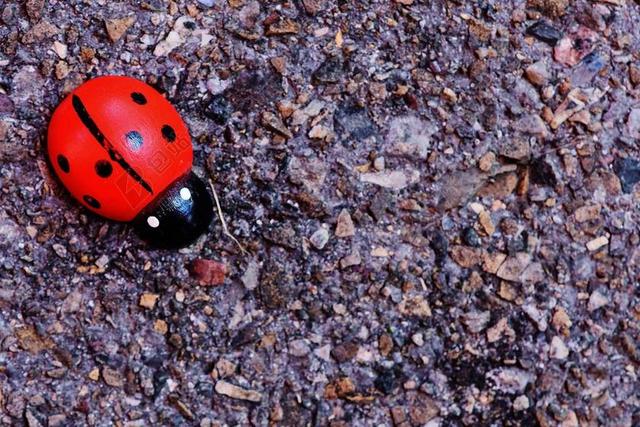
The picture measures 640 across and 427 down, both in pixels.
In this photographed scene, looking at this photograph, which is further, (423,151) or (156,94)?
(423,151)

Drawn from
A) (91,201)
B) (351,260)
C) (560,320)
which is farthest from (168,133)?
(560,320)

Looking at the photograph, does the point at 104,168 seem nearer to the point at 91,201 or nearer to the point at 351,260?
the point at 91,201

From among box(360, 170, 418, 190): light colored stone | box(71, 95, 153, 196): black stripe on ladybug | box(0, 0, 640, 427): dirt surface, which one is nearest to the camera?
box(71, 95, 153, 196): black stripe on ladybug

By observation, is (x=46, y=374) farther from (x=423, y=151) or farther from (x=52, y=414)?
(x=423, y=151)

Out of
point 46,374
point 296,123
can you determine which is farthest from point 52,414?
point 296,123

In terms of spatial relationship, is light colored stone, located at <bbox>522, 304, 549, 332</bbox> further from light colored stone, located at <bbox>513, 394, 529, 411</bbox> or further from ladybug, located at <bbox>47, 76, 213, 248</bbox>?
ladybug, located at <bbox>47, 76, 213, 248</bbox>

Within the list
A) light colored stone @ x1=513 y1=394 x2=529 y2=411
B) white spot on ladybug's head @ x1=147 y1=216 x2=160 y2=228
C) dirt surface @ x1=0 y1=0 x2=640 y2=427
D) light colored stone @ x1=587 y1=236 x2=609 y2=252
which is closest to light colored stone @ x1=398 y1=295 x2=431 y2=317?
dirt surface @ x1=0 y1=0 x2=640 y2=427
